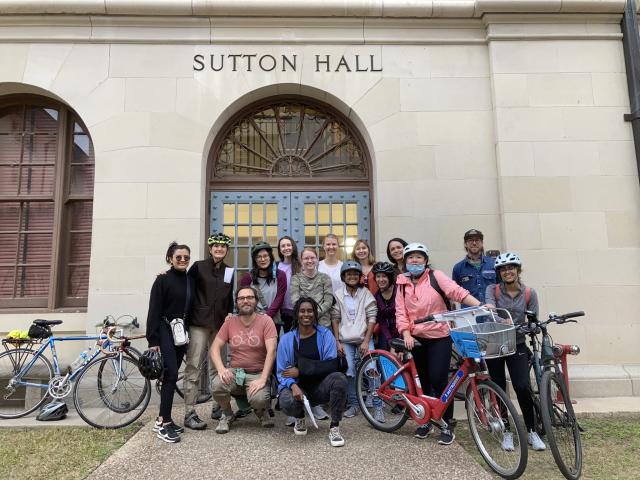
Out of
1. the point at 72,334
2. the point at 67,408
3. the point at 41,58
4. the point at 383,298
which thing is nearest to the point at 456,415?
the point at 383,298

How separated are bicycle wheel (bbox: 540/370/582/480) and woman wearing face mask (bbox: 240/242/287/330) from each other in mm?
2850

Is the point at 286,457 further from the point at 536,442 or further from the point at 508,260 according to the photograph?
the point at 508,260

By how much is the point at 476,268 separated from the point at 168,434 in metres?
3.77

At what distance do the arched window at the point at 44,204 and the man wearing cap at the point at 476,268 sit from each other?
5.67 m

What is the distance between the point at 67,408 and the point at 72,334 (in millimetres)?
1465

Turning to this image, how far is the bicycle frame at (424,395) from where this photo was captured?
3770 millimetres

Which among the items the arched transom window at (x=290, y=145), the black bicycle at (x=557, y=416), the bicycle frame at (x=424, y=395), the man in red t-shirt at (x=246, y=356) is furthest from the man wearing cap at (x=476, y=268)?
the arched transom window at (x=290, y=145)

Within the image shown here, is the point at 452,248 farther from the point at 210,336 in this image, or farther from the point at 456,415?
the point at 210,336

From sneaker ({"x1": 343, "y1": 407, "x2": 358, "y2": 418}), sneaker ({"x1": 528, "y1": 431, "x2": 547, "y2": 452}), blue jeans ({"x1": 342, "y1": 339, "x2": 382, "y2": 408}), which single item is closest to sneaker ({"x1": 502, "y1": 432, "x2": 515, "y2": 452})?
sneaker ({"x1": 528, "y1": 431, "x2": 547, "y2": 452})

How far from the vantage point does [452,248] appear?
6.46 meters

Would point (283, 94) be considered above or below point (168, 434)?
above

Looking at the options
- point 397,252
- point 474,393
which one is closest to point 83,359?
point 397,252

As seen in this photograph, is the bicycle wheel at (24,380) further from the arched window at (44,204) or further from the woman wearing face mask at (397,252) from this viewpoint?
the woman wearing face mask at (397,252)

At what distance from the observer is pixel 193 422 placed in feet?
14.9
